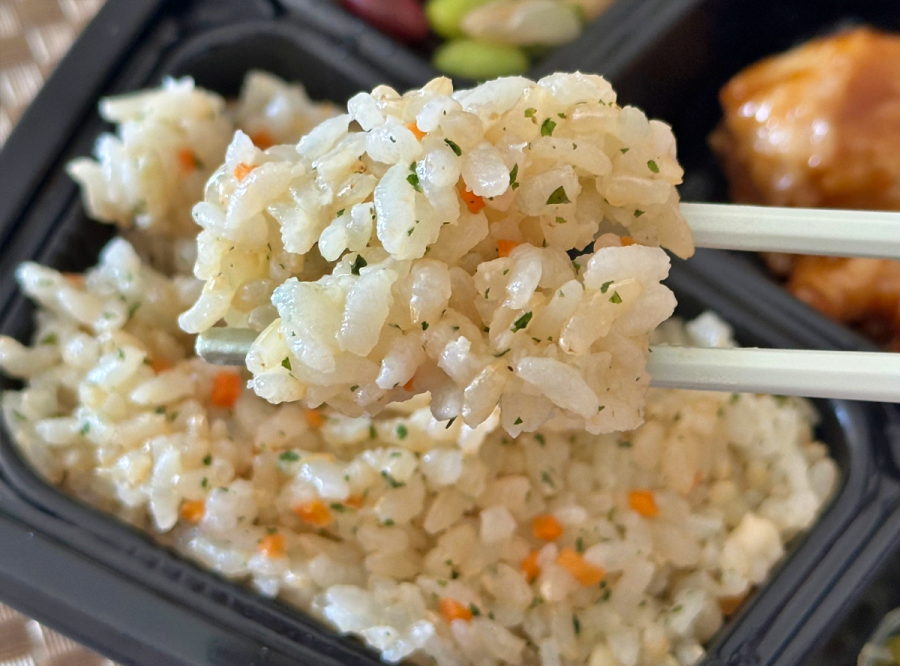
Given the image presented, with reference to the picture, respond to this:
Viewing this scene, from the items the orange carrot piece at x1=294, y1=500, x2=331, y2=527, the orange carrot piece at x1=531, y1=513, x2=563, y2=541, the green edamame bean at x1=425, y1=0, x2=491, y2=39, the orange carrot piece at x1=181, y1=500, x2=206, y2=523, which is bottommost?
the orange carrot piece at x1=181, y1=500, x2=206, y2=523

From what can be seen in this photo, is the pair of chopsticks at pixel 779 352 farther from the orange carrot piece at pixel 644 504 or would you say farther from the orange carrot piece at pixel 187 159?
the orange carrot piece at pixel 187 159

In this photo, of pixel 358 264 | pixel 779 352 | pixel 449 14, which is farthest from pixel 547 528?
pixel 449 14

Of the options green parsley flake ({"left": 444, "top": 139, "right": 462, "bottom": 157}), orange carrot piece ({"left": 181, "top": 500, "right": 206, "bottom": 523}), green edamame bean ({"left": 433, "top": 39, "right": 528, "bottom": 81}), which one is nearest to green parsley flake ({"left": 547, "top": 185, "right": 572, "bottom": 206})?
green parsley flake ({"left": 444, "top": 139, "right": 462, "bottom": 157})

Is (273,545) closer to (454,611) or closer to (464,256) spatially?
(454,611)

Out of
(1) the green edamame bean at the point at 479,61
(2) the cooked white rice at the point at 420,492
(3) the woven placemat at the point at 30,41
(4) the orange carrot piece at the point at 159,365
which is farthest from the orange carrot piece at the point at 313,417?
(3) the woven placemat at the point at 30,41

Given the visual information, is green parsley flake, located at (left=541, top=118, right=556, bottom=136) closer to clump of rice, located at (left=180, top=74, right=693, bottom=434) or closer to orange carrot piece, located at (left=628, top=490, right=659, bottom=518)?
clump of rice, located at (left=180, top=74, right=693, bottom=434)

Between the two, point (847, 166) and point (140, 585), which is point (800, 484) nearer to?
point (847, 166)
